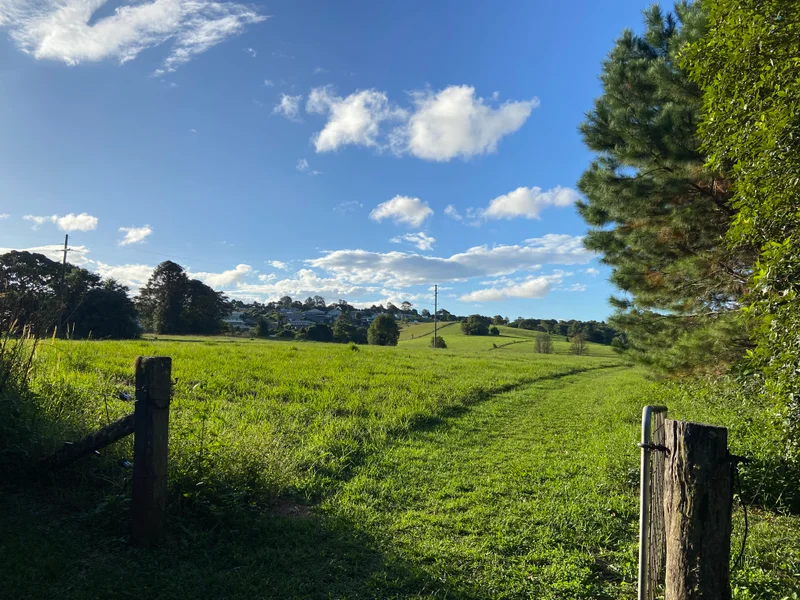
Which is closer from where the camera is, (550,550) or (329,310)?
(550,550)

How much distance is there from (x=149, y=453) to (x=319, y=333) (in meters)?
57.5

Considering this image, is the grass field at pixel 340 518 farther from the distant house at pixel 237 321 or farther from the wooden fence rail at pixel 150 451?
the distant house at pixel 237 321

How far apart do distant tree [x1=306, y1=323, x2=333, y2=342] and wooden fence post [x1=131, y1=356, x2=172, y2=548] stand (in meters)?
55.8

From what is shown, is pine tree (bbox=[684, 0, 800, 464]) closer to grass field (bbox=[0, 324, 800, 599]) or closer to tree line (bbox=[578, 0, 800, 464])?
tree line (bbox=[578, 0, 800, 464])

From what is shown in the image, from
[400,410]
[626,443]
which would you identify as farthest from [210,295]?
[626,443]

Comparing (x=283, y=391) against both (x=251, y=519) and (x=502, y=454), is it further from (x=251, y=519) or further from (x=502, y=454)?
(x=251, y=519)

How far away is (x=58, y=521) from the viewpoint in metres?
3.68

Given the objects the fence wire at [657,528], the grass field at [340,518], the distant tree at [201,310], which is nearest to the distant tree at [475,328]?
the distant tree at [201,310]

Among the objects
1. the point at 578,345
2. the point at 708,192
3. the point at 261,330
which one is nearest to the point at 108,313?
the point at 261,330

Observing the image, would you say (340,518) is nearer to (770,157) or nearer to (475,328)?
(770,157)

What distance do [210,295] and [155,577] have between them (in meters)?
59.7

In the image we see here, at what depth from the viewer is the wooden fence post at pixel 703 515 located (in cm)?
233

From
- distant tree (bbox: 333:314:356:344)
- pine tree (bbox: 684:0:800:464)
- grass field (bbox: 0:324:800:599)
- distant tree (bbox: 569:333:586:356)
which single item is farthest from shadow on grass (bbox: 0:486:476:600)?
distant tree (bbox: 569:333:586:356)

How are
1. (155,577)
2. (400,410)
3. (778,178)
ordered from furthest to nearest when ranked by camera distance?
(400,410)
(778,178)
(155,577)
